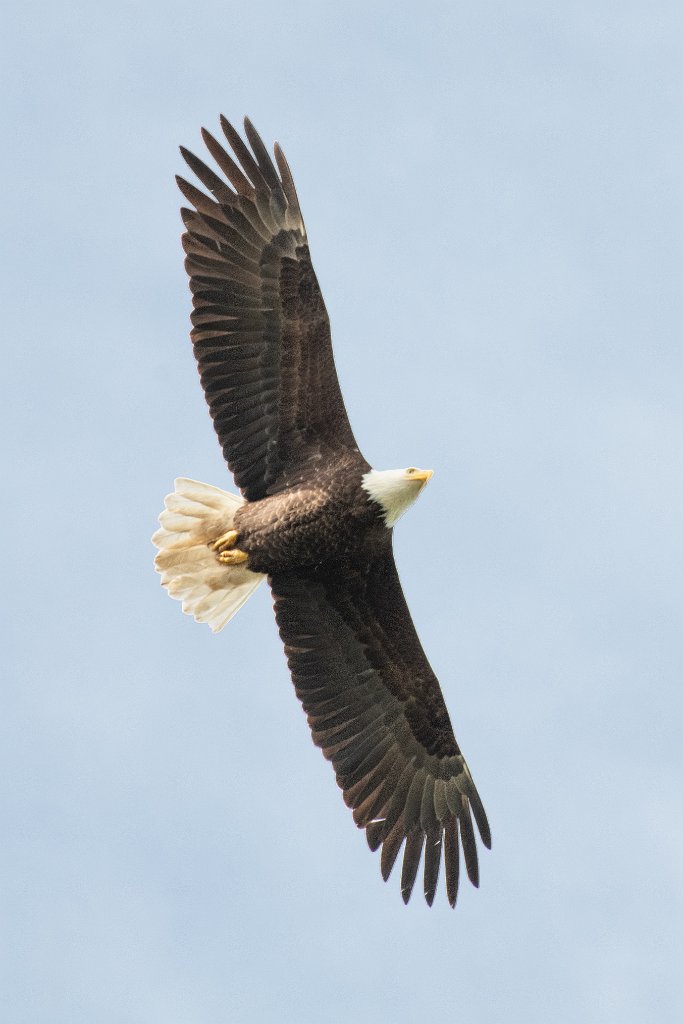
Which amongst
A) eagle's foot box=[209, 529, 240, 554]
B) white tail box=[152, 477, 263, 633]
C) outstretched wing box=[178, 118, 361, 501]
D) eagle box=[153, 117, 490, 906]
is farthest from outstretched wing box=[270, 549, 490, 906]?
outstretched wing box=[178, 118, 361, 501]

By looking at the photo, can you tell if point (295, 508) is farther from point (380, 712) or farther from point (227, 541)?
point (380, 712)

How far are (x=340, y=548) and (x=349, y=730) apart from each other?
1455mm

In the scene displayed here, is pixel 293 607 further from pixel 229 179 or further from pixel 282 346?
pixel 229 179

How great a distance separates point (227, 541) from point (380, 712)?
5.82 ft

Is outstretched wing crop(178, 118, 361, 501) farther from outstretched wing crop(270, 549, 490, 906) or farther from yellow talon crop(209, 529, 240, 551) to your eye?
outstretched wing crop(270, 549, 490, 906)

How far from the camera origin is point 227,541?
14547mm

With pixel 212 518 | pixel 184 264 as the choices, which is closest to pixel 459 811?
pixel 212 518

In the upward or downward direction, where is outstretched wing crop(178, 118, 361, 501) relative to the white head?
upward

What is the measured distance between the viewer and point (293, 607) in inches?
585

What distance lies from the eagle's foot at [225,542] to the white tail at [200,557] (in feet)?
0.16

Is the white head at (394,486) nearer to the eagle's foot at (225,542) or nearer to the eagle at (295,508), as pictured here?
the eagle at (295,508)

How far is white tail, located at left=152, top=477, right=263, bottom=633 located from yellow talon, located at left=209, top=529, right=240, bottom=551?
0.19 feet

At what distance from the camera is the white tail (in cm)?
1466

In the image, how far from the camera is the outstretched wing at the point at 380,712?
14875 mm
